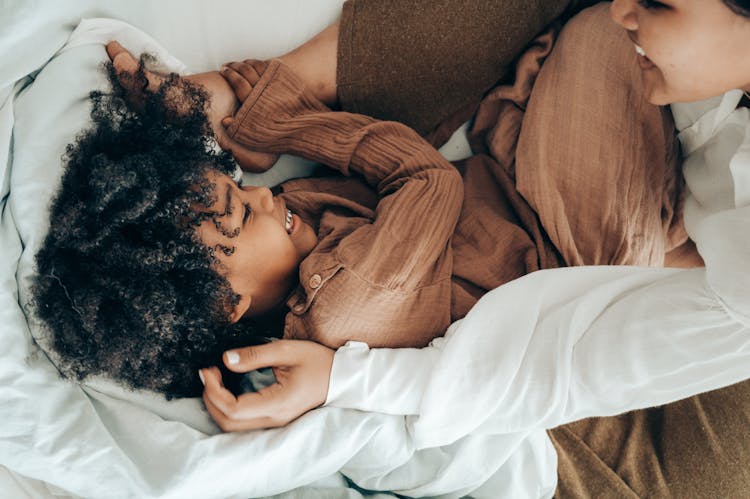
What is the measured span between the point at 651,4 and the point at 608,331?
445 mm

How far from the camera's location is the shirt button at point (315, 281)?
0.95 metres

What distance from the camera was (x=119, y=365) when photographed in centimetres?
84

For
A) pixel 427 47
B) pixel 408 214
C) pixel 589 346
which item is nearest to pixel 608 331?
pixel 589 346

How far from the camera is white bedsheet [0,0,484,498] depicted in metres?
0.81

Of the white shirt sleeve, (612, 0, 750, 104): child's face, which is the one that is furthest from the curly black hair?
(612, 0, 750, 104): child's face

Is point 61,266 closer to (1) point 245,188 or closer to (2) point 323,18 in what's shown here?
(1) point 245,188

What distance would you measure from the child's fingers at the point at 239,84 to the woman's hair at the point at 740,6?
733 mm

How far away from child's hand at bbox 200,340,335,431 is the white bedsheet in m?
0.02

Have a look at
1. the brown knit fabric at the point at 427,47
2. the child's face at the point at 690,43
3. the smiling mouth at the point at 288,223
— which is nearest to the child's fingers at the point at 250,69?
the brown knit fabric at the point at 427,47

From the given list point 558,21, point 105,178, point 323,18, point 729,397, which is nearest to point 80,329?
point 105,178

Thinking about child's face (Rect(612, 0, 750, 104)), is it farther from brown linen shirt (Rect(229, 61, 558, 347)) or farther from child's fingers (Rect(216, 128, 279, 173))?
child's fingers (Rect(216, 128, 279, 173))

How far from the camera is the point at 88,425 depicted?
32.8 inches

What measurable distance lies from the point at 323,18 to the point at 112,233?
1.99 ft

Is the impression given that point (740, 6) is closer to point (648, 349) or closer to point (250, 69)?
point (648, 349)
